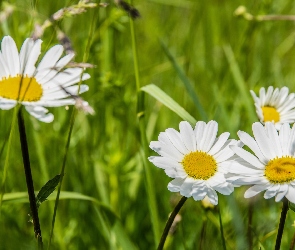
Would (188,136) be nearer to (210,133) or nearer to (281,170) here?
(210,133)

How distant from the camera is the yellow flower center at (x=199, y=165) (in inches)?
38.9

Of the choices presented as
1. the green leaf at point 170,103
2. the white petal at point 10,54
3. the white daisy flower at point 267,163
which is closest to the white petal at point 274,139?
the white daisy flower at point 267,163

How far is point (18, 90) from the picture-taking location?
0.94 metres

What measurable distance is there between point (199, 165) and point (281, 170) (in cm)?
15

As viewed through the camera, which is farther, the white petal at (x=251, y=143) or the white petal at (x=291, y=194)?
the white petal at (x=251, y=143)

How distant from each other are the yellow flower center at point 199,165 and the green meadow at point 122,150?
0.11m

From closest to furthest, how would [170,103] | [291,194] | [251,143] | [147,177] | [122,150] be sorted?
[291,194] < [251,143] < [170,103] < [147,177] < [122,150]

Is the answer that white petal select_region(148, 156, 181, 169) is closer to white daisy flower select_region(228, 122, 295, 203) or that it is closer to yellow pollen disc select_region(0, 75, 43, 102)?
white daisy flower select_region(228, 122, 295, 203)

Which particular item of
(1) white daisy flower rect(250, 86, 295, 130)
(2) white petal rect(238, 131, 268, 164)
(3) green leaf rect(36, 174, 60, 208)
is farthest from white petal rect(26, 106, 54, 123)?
(1) white daisy flower rect(250, 86, 295, 130)

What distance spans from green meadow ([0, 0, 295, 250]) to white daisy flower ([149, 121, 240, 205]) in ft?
0.36

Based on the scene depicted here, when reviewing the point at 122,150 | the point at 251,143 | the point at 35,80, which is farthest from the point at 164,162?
the point at 122,150

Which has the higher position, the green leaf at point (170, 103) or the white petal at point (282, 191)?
the green leaf at point (170, 103)

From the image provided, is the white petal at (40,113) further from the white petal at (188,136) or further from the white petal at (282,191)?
the white petal at (282,191)

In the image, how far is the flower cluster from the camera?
0.92 metres
